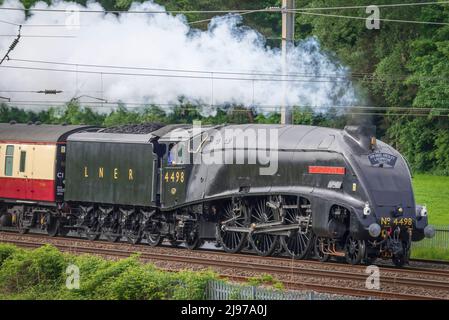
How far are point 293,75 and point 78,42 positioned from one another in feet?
29.9

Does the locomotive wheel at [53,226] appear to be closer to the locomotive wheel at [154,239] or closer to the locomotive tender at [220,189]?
the locomotive tender at [220,189]

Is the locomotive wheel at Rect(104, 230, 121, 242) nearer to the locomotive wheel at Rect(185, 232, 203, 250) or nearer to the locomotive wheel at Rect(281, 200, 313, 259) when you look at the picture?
the locomotive wheel at Rect(185, 232, 203, 250)

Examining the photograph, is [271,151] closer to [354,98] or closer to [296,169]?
[296,169]

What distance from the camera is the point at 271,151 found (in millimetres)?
26531

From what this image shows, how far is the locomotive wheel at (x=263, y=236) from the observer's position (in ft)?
86.6

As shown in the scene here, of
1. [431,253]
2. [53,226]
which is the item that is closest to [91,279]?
[431,253]

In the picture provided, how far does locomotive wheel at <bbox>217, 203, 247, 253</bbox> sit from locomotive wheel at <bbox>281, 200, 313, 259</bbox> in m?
1.51

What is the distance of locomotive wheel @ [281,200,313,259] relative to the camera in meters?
25.2

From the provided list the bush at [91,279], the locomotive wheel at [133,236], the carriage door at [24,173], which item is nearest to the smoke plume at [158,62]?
the carriage door at [24,173]

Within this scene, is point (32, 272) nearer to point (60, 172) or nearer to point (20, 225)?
point (60, 172)

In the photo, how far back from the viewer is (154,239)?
3048cm

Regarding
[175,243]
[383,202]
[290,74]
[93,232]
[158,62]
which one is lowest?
[175,243]

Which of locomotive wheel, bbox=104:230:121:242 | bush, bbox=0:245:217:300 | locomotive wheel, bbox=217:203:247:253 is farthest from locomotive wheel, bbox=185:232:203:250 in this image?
bush, bbox=0:245:217:300

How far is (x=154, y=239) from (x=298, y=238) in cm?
606
